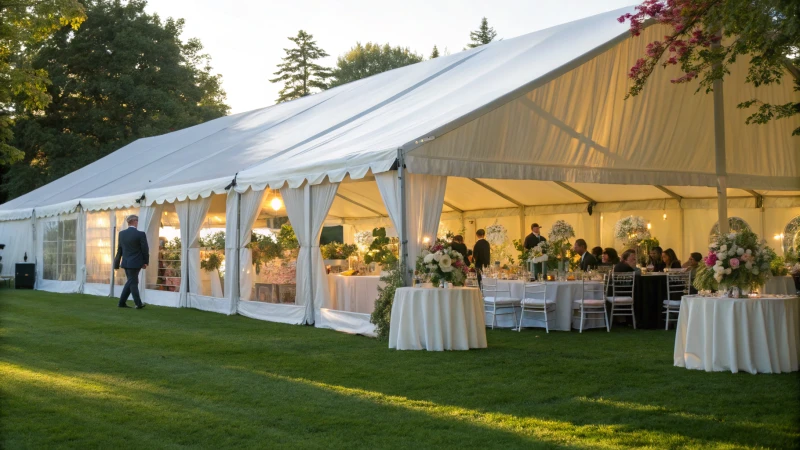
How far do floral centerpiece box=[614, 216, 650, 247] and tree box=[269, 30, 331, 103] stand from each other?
39.2 meters

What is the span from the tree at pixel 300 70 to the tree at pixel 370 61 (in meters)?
1.18

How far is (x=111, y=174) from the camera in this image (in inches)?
866

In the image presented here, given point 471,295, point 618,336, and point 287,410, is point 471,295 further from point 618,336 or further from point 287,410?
point 287,410

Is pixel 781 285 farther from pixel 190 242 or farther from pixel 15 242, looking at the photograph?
pixel 15 242

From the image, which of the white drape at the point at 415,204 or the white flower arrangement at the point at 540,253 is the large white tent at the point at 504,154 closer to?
the white drape at the point at 415,204

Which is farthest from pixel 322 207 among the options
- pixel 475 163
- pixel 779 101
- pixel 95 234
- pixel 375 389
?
pixel 95 234

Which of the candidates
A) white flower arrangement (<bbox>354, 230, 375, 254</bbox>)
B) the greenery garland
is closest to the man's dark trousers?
white flower arrangement (<bbox>354, 230, 375, 254</bbox>)

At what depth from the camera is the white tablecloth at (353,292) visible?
1240cm

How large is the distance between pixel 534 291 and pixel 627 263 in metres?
1.62


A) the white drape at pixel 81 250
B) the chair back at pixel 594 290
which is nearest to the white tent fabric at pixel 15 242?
the white drape at pixel 81 250

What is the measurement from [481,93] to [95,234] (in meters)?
11.4

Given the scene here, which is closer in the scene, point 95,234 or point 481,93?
point 481,93

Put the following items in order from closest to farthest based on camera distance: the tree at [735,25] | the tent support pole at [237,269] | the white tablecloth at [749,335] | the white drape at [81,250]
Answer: the tree at [735,25] < the white tablecloth at [749,335] < the tent support pole at [237,269] < the white drape at [81,250]

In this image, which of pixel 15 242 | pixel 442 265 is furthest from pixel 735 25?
pixel 15 242
